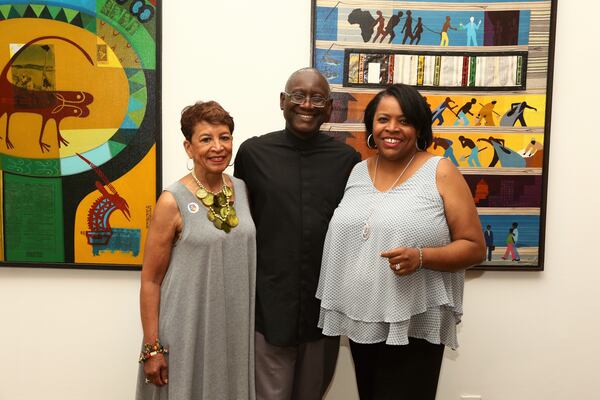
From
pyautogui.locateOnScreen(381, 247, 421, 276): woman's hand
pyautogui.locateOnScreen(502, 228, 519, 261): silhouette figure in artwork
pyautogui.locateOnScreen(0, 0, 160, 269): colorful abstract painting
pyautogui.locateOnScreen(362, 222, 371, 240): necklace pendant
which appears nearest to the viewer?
pyautogui.locateOnScreen(381, 247, 421, 276): woman's hand

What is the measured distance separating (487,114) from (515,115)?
0.12 metres

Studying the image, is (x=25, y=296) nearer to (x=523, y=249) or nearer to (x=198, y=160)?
(x=198, y=160)

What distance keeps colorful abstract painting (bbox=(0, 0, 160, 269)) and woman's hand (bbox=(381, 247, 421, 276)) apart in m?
1.20

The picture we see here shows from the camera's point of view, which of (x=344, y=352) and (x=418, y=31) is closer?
(x=418, y=31)

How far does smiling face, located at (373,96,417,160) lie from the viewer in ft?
5.07

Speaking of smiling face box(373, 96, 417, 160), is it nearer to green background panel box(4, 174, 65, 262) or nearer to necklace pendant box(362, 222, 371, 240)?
necklace pendant box(362, 222, 371, 240)

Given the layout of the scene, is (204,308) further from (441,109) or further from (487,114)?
(487,114)

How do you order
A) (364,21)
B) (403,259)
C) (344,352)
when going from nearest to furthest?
(403,259)
(364,21)
(344,352)

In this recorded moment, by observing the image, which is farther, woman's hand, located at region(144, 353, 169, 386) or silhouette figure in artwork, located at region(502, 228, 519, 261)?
silhouette figure in artwork, located at region(502, 228, 519, 261)

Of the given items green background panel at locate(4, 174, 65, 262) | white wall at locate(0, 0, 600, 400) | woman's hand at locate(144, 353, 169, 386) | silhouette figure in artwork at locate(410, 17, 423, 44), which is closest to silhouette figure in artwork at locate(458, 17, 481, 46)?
silhouette figure in artwork at locate(410, 17, 423, 44)

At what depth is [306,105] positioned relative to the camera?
1649 mm

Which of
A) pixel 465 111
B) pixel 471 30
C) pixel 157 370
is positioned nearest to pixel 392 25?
pixel 471 30

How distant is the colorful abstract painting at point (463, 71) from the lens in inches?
82.1

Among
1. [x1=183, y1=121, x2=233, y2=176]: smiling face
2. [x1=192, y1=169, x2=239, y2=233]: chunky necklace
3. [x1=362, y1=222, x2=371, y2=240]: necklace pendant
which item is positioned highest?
[x1=183, y1=121, x2=233, y2=176]: smiling face
